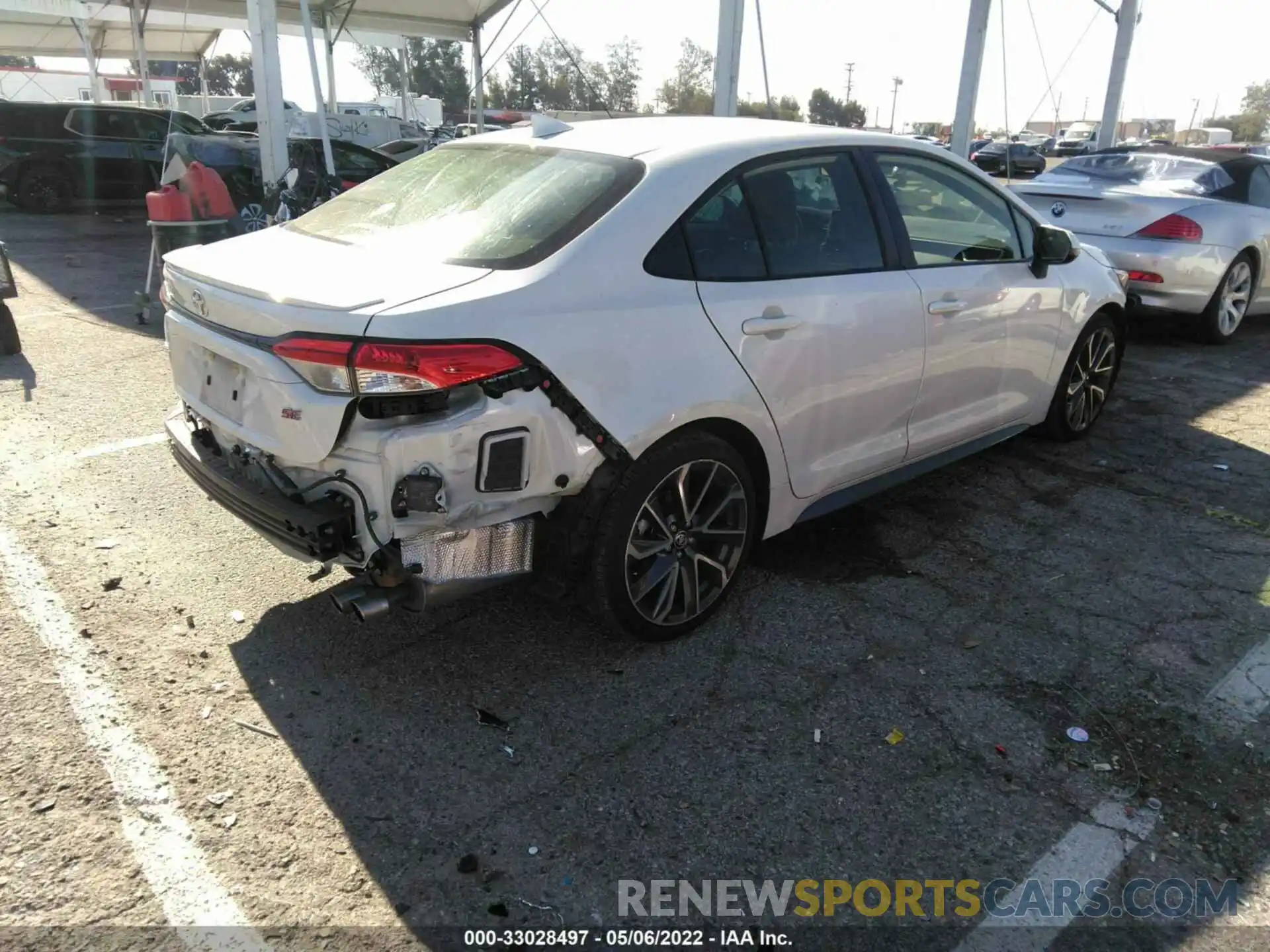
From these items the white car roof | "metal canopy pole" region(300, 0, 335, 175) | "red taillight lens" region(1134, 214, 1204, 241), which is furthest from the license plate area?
"metal canopy pole" region(300, 0, 335, 175)

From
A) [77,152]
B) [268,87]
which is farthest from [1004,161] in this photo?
[268,87]

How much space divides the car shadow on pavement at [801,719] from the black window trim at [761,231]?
123 cm

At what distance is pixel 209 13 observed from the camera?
17172 mm

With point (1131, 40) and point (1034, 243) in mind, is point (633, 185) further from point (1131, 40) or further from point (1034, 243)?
point (1131, 40)

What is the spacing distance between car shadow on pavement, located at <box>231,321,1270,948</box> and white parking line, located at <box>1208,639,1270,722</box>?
6cm

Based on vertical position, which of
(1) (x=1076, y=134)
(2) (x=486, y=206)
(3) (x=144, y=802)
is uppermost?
(1) (x=1076, y=134)

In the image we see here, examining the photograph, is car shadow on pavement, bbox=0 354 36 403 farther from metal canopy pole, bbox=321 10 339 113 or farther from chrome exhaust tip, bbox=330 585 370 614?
metal canopy pole, bbox=321 10 339 113

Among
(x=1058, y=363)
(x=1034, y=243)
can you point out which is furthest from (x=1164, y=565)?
(x=1034, y=243)

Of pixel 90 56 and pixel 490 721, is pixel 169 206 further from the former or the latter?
pixel 90 56

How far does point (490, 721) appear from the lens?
289cm

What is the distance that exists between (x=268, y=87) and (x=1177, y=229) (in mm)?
9365

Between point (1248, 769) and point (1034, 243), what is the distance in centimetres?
253

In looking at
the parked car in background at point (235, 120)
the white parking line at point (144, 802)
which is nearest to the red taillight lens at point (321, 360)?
the white parking line at point (144, 802)

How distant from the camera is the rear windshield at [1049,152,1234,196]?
7.81 m
